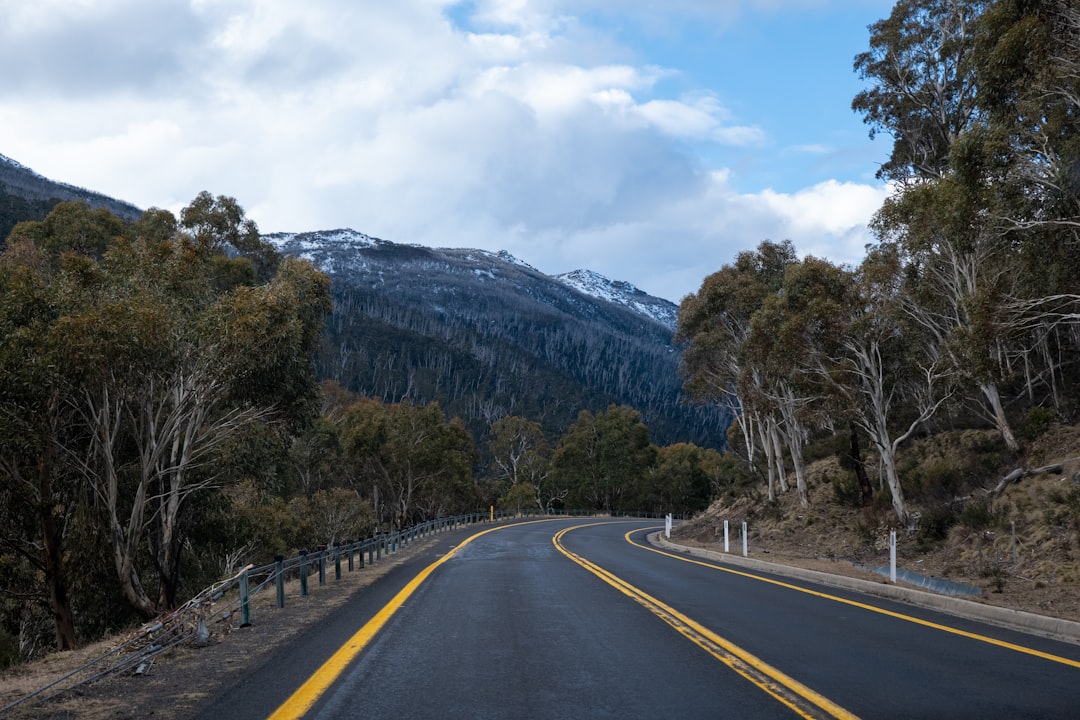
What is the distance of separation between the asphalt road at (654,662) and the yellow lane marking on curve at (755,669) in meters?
0.02

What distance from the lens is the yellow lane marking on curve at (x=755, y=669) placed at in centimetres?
578

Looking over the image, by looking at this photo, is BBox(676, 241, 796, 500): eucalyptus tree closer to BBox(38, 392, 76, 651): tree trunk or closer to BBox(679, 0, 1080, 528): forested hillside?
BBox(679, 0, 1080, 528): forested hillside

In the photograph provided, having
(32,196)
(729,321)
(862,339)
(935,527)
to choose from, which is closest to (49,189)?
(32,196)

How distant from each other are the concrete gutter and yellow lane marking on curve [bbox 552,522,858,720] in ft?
13.6

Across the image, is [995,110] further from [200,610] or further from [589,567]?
[200,610]

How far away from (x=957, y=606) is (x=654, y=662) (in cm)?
689

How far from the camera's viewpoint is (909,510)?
27922mm

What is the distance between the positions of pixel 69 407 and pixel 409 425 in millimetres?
40614

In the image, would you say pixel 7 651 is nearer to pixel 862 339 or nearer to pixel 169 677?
pixel 169 677

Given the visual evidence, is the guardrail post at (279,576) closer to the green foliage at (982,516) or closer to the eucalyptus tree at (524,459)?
the green foliage at (982,516)

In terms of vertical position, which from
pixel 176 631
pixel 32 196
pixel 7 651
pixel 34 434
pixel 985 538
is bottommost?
pixel 7 651

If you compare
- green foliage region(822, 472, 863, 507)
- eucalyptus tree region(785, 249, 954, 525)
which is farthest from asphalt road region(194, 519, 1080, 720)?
green foliage region(822, 472, 863, 507)

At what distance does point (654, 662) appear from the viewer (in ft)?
24.8

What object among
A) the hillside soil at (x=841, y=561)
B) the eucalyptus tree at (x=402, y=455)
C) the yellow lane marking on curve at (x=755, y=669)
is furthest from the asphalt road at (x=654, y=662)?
the eucalyptus tree at (x=402, y=455)
